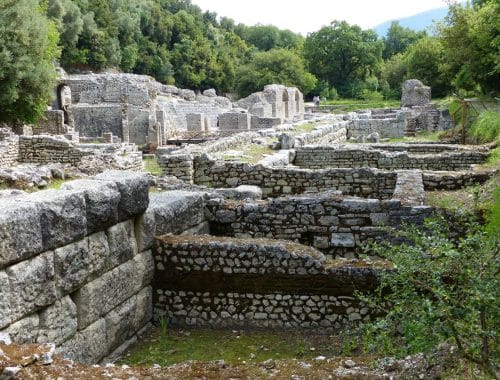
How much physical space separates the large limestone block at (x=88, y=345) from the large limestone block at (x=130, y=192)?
4.24 feet

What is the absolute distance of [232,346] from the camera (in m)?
7.06

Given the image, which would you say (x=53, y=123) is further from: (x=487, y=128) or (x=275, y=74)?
(x=275, y=74)

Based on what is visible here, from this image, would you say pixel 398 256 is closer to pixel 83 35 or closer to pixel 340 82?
pixel 83 35

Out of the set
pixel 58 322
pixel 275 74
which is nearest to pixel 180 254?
pixel 58 322

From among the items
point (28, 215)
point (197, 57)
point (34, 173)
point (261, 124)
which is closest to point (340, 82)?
point (197, 57)

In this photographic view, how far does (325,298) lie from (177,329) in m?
2.00

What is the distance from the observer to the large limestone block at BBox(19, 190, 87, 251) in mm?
5625

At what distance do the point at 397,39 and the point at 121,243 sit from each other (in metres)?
95.2

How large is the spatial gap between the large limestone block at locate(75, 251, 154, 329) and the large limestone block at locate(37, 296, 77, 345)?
16cm

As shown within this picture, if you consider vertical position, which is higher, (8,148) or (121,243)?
(8,148)

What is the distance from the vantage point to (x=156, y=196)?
29.2 ft

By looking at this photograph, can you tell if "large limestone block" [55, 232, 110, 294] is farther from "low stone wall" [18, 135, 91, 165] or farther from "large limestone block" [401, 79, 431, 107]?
"large limestone block" [401, 79, 431, 107]

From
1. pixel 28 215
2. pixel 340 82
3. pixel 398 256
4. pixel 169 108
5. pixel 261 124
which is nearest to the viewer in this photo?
pixel 398 256

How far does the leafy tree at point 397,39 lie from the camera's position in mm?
93250
